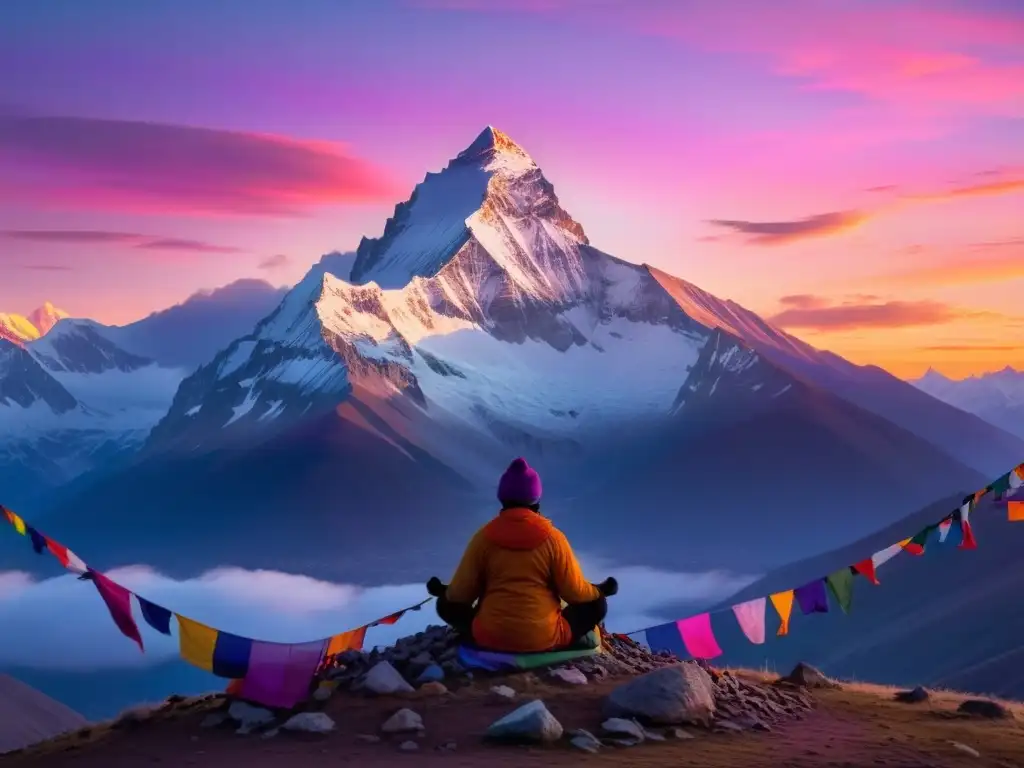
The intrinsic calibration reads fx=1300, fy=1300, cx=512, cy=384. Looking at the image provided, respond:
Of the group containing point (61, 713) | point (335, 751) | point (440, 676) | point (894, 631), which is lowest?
point (335, 751)

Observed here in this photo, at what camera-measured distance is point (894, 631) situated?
3595 inches

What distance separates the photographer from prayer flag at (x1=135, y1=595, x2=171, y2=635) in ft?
49.0

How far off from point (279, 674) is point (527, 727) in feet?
10.9

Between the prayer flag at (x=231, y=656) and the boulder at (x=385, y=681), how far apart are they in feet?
4.56

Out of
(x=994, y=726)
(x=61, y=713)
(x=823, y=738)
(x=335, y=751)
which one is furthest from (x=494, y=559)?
(x=61, y=713)

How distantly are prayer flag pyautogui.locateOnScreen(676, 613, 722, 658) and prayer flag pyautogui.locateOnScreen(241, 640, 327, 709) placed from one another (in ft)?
17.4

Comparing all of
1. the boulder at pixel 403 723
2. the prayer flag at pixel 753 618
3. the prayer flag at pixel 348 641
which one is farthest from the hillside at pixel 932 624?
the boulder at pixel 403 723

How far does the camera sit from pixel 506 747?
12.4 meters

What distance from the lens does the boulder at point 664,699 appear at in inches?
517

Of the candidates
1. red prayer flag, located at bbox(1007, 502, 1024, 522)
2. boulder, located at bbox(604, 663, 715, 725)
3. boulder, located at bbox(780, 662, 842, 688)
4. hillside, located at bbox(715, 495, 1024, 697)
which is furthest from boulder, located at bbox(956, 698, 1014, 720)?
hillside, located at bbox(715, 495, 1024, 697)

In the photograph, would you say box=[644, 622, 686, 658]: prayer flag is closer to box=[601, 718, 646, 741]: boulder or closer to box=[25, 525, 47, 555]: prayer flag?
box=[601, 718, 646, 741]: boulder

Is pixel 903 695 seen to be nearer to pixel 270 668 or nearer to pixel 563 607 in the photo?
pixel 563 607

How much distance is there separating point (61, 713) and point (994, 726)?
68532 millimetres

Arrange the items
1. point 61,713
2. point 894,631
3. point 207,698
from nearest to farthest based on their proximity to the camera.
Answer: point 207,698 < point 61,713 < point 894,631
